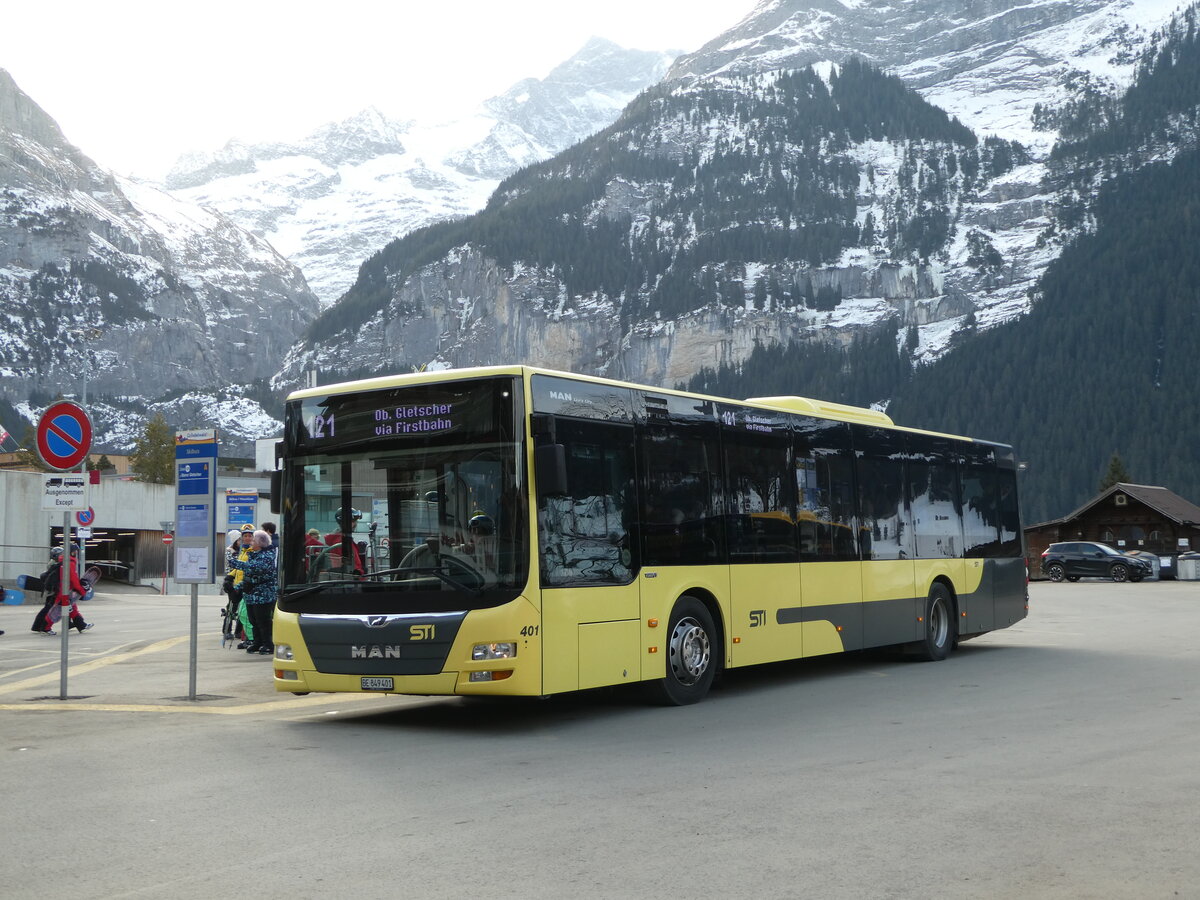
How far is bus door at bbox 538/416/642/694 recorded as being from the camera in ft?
33.7

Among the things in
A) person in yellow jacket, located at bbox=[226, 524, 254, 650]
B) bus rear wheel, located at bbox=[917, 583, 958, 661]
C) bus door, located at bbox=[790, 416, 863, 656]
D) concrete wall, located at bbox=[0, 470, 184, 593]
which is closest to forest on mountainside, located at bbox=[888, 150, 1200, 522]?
concrete wall, located at bbox=[0, 470, 184, 593]

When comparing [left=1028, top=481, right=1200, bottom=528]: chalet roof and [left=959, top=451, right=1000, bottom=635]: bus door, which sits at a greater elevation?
[left=1028, top=481, right=1200, bottom=528]: chalet roof

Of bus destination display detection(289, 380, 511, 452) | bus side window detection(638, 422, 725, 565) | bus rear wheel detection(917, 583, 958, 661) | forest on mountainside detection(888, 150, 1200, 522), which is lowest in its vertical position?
bus rear wheel detection(917, 583, 958, 661)

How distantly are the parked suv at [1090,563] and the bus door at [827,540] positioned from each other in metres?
40.6

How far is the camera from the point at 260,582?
17.2 meters

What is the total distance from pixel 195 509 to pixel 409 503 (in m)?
3.63

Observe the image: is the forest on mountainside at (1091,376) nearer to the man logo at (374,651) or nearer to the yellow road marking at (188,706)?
the yellow road marking at (188,706)

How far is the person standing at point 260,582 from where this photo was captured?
16.9 m

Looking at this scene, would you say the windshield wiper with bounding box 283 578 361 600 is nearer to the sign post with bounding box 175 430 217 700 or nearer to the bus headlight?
the bus headlight

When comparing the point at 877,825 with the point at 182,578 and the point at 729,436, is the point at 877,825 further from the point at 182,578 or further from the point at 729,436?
the point at 182,578

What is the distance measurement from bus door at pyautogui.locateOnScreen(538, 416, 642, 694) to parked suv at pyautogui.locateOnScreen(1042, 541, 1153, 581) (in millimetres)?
44901

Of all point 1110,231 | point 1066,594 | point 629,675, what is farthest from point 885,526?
point 1110,231

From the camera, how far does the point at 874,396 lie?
629 ft

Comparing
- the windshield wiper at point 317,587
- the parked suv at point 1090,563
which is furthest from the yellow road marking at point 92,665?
the parked suv at point 1090,563
